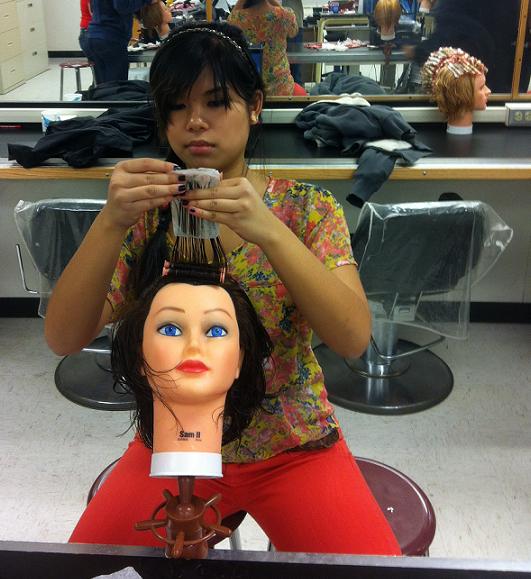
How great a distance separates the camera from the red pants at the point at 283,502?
958 millimetres

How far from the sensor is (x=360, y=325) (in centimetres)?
103

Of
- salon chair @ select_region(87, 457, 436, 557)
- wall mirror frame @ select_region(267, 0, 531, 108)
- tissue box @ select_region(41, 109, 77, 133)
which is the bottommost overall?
salon chair @ select_region(87, 457, 436, 557)

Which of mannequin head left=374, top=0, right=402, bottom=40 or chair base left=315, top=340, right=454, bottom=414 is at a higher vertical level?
mannequin head left=374, top=0, right=402, bottom=40

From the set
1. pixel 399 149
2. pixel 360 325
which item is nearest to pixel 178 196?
pixel 360 325

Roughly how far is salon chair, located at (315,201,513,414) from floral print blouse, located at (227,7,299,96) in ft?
3.38

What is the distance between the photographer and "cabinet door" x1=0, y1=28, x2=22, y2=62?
3.29 m

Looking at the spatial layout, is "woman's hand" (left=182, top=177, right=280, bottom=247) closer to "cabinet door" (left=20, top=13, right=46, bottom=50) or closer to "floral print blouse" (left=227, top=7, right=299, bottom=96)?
"floral print blouse" (left=227, top=7, right=299, bottom=96)

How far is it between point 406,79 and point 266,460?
7.04ft

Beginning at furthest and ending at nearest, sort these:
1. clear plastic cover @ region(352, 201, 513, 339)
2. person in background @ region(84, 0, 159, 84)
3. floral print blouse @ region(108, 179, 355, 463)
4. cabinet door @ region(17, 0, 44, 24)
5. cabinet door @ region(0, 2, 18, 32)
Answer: cabinet door @ region(0, 2, 18, 32) < cabinet door @ region(17, 0, 44, 24) < person in background @ region(84, 0, 159, 84) < clear plastic cover @ region(352, 201, 513, 339) < floral print blouse @ region(108, 179, 355, 463)

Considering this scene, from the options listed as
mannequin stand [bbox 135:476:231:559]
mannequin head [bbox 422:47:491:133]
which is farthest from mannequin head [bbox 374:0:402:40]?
mannequin stand [bbox 135:476:231:559]

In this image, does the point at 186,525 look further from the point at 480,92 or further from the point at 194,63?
the point at 480,92

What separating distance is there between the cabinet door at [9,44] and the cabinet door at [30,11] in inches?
3.4

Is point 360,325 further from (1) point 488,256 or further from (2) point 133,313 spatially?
(1) point 488,256

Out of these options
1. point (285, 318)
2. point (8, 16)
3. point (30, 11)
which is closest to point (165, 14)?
point (30, 11)
